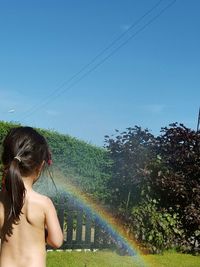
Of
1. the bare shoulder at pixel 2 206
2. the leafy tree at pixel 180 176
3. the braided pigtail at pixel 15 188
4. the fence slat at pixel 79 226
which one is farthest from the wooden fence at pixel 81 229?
the braided pigtail at pixel 15 188

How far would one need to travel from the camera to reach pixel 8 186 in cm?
304

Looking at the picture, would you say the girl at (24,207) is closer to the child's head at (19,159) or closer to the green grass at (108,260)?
the child's head at (19,159)

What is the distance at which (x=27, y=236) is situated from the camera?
3078 mm

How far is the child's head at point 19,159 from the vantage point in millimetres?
3006

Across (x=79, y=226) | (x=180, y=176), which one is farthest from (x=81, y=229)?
(x=180, y=176)

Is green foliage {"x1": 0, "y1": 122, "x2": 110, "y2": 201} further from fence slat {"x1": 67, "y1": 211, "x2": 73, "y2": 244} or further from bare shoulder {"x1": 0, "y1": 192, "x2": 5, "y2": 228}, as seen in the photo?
bare shoulder {"x1": 0, "y1": 192, "x2": 5, "y2": 228}

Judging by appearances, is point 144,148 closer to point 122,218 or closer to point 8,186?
point 122,218

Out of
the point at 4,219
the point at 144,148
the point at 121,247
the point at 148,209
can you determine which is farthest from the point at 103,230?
the point at 4,219

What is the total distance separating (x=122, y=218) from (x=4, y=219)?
7512mm

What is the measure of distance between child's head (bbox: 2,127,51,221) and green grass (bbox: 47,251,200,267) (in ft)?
16.7

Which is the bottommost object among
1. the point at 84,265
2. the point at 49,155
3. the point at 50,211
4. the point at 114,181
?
the point at 84,265

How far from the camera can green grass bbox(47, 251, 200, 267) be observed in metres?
8.22

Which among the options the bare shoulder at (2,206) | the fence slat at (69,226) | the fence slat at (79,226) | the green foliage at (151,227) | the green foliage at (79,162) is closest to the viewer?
the bare shoulder at (2,206)

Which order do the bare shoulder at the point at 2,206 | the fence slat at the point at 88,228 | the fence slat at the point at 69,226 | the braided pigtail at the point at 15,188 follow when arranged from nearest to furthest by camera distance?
1. the braided pigtail at the point at 15,188
2. the bare shoulder at the point at 2,206
3. the fence slat at the point at 69,226
4. the fence slat at the point at 88,228
